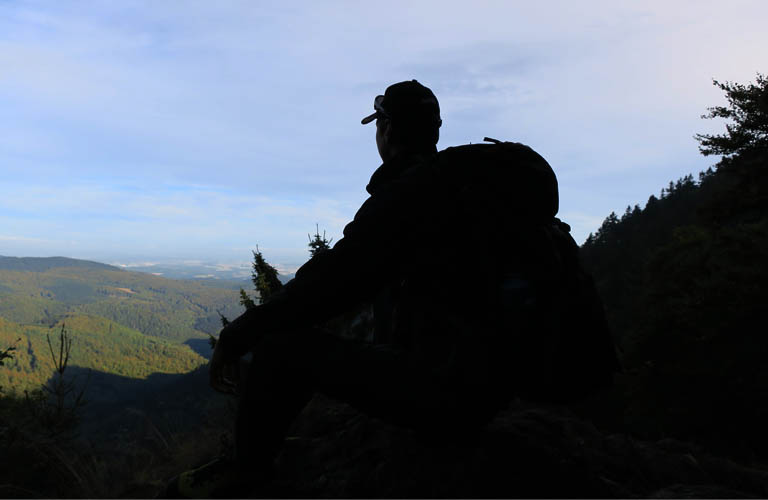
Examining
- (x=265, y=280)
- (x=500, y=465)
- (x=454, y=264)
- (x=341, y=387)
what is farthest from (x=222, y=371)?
(x=265, y=280)

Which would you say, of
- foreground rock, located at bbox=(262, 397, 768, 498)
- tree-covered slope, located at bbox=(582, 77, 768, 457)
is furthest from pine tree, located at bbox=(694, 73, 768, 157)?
foreground rock, located at bbox=(262, 397, 768, 498)

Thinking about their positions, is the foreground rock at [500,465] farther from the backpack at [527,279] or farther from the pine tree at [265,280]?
the pine tree at [265,280]

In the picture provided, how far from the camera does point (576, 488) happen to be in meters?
2.59

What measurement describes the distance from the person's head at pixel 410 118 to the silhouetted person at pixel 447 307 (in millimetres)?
445

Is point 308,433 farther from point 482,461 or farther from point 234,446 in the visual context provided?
point 482,461

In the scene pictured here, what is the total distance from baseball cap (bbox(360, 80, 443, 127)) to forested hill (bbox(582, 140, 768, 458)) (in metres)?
11.1

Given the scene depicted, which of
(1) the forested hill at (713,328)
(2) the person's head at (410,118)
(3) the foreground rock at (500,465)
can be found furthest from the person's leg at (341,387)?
(1) the forested hill at (713,328)

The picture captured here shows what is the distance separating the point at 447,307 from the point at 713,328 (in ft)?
55.6

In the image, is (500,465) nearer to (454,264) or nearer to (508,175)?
(454,264)

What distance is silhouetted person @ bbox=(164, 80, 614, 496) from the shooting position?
2244 mm

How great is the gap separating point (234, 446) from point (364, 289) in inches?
51.9

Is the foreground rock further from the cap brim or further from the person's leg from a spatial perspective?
the cap brim

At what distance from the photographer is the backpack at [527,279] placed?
2236 millimetres

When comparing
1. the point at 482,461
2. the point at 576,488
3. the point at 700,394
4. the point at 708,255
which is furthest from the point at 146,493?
the point at 700,394
